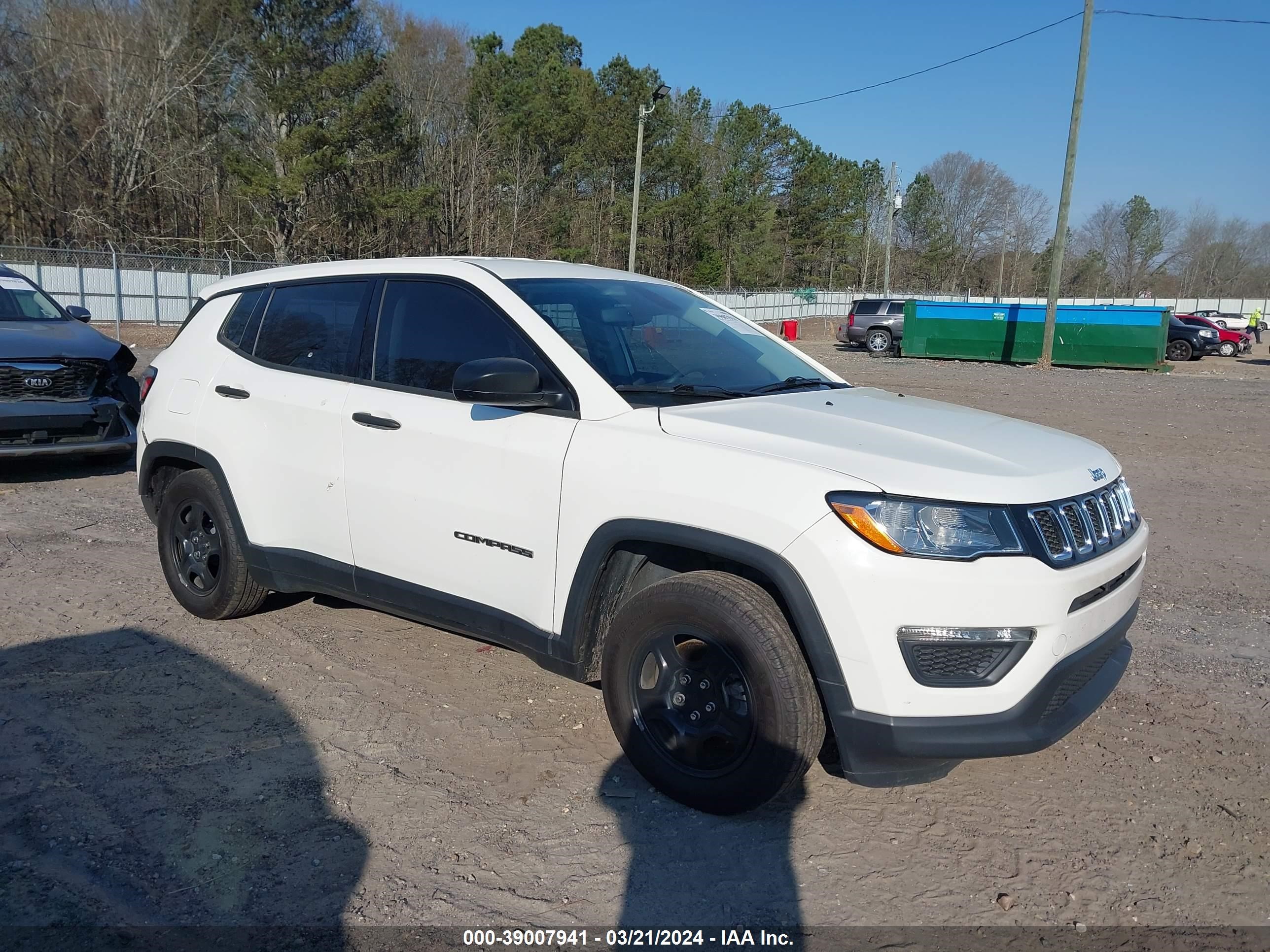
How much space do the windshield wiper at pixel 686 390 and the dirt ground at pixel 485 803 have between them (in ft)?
4.60

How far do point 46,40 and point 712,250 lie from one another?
35973mm

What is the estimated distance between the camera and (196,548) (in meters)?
5.17

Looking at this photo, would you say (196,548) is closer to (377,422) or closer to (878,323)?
(377,422)

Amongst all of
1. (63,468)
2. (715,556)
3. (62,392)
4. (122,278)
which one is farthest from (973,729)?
(122,278)

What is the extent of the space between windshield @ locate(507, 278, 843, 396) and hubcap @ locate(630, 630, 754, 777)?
96cm

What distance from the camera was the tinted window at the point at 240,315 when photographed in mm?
5016

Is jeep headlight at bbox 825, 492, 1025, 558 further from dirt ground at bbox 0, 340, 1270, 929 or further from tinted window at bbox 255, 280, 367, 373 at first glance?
tinted window at bbox 255, 280, 367, 373

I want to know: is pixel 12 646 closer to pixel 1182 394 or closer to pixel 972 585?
pixel 972 585

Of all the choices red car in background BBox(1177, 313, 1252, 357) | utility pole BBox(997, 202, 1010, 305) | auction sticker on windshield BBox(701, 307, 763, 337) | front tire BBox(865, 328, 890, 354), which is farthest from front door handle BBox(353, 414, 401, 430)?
utility pole BBox(997, 202, 1010, 305)

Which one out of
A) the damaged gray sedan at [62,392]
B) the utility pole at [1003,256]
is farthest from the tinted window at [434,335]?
the utility pole at [1003,256]

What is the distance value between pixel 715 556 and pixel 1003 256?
84.1m

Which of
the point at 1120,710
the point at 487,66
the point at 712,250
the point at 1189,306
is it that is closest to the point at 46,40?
the point at 487,66

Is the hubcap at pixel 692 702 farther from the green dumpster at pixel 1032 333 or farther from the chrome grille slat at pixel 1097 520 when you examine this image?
the green dumpster at pixel 1032 333

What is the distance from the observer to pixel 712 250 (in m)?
61.2
